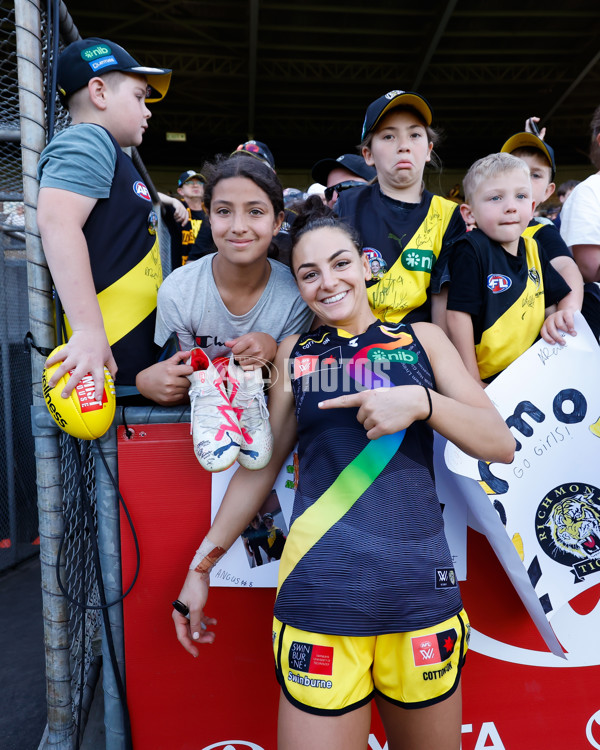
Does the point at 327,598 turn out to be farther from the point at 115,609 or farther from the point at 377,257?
the point at 377,257

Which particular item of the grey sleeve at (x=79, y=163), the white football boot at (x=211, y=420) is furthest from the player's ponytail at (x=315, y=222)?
the grey sleeve at (x=79, y=163)

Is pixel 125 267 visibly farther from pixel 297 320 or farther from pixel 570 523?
pixel 570 523

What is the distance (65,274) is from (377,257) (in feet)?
3.64

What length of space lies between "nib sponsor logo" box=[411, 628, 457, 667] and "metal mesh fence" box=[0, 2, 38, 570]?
3.23 metres

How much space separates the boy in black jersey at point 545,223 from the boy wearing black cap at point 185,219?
1.55 meters

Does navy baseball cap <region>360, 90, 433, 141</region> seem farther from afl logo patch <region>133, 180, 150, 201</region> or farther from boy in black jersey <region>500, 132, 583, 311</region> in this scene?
afl logo patch <region>133, 180, 150, 201</region>

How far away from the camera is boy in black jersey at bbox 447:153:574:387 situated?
6.11 ft

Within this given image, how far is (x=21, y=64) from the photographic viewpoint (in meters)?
1.56

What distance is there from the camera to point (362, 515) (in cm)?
131

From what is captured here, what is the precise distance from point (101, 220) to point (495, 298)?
1.40 metres

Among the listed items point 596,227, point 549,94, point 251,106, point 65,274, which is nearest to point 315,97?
point 251,106

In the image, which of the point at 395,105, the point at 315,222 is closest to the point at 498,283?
the point at 315,222

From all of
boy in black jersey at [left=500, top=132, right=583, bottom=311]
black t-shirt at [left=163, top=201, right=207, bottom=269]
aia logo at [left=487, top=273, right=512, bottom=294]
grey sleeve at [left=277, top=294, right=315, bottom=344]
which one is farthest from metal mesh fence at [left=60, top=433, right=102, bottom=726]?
black t-shirt at [left=163, top=201, right=207, bottom=269]

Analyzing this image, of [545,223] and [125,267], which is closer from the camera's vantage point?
[125,267]
